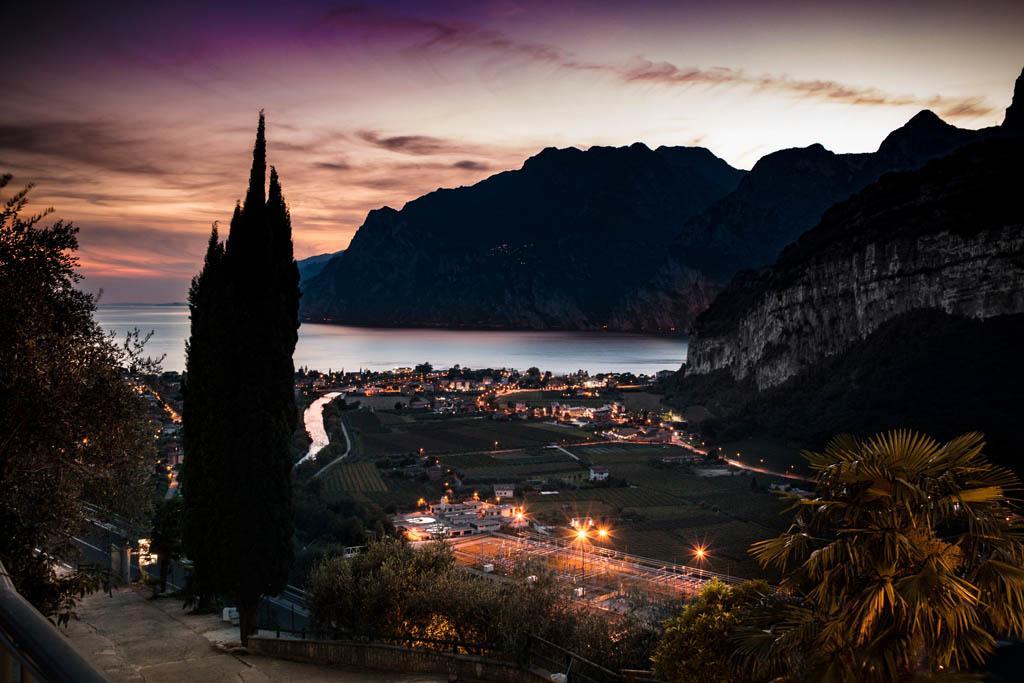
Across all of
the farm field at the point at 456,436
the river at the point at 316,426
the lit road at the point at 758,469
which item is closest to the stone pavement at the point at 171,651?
the river at the point at 316,426

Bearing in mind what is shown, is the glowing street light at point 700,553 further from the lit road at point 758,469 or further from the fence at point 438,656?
the fence at point 438,656

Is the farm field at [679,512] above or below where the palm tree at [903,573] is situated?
below

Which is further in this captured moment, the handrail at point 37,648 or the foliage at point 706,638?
the foliage at point 706,638

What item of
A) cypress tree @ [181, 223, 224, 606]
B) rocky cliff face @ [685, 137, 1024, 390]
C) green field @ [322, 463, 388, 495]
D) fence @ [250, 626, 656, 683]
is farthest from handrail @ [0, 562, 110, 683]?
rocky cliff face @ [685, 137, 1024, 390]

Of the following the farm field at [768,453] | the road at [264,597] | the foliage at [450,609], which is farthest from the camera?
the farm field at [768,453]

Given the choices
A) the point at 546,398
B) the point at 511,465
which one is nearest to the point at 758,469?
the point at 511,465

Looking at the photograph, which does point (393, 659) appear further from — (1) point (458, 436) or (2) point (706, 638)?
(1) point (458, 436)

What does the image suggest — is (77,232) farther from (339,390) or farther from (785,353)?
(339,390)
